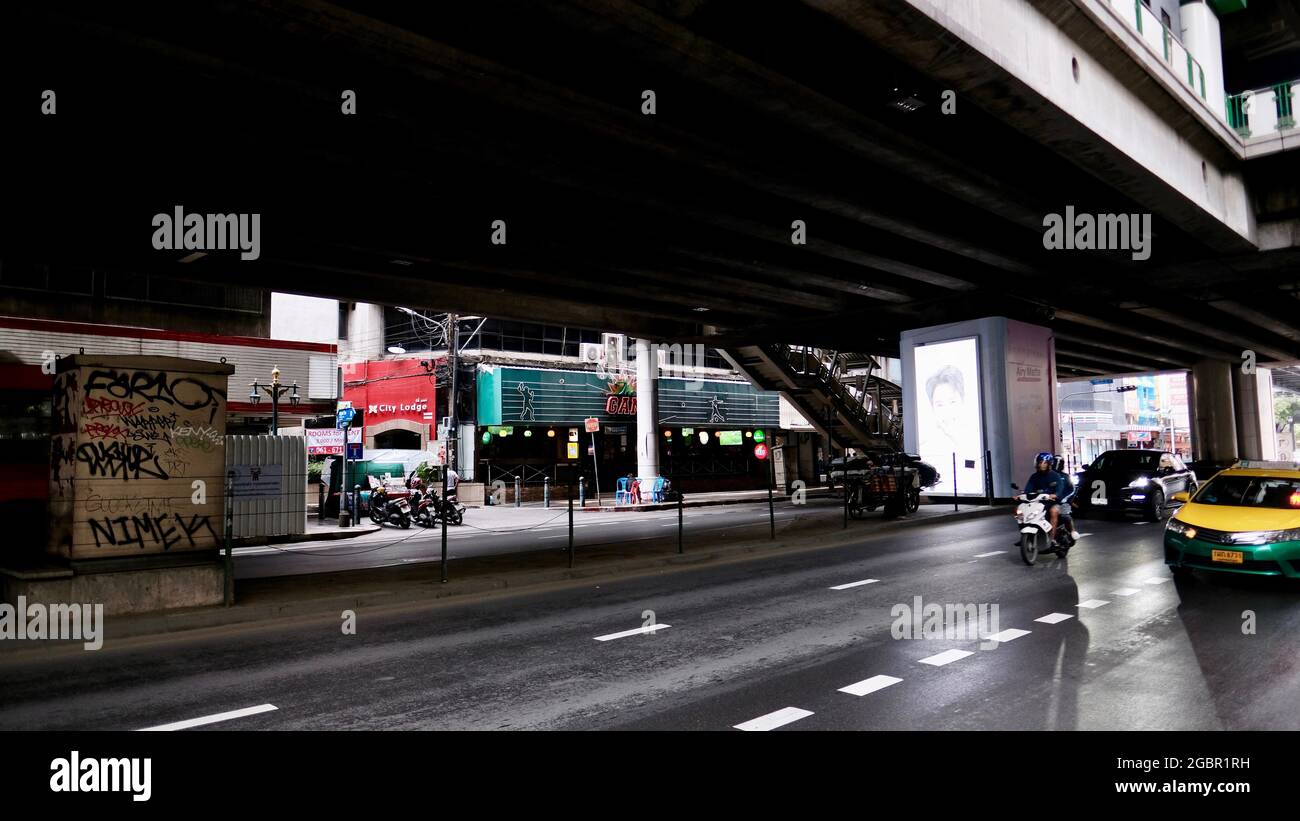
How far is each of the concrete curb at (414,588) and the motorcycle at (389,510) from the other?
10.8 m

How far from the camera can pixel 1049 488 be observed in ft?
40.0

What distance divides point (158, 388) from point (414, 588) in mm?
4023

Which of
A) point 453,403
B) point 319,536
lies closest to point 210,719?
point 319,536

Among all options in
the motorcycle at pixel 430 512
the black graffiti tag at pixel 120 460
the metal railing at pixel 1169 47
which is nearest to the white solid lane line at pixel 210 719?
the black graffiti tag at pixel 120 460

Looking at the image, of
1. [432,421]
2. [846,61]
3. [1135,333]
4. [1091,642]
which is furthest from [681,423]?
[1091,642]

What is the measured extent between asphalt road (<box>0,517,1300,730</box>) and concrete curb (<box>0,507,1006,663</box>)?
1.23ft

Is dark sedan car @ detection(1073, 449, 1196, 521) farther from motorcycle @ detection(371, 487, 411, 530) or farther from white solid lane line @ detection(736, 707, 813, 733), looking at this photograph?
motorcycle @ detection(371, 487, 411, 530)

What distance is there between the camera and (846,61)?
1083cm

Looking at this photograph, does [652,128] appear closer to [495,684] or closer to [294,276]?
[495,684]

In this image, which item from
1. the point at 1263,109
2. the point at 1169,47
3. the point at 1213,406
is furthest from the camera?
the point at 1213,406

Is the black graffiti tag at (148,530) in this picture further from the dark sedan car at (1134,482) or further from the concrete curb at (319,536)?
the dark sedan car at (1134,482)

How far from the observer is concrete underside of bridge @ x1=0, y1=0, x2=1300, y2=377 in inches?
368

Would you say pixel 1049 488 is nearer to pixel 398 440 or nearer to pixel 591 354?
pixel 591 354

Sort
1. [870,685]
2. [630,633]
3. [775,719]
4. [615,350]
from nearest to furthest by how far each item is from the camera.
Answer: [775,719] < [870,685] < [630,633] < [615,350]
